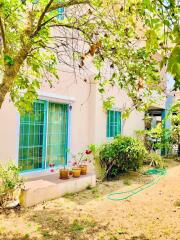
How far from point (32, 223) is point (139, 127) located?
10.8 meters

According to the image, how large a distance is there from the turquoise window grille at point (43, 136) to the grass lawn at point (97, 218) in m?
2.03

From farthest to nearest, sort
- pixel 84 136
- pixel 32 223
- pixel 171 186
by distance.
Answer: pixel 84 136
pixel 171 186
pixel 32 223

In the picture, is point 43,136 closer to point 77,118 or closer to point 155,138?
point 77,118

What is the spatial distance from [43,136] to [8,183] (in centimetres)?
299

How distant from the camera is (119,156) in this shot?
36.2ft

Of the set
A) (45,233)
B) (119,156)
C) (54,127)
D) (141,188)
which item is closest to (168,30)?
(45,233)

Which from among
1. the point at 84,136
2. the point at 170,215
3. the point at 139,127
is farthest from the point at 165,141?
the point at 170,215

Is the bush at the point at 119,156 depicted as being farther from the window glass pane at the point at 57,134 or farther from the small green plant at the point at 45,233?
the small green plant at the point at 45,233

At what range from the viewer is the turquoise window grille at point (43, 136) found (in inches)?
363

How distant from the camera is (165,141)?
55.1 ft

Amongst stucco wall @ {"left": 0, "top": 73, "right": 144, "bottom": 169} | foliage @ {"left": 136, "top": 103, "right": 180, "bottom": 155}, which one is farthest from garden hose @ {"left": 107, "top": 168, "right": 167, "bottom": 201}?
foliage @ {"left": 136, "top": 103, "right": 180, "bottom": 155}

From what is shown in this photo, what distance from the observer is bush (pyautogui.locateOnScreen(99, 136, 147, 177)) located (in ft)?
35.8

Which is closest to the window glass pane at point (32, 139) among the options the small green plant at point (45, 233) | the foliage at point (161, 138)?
the small green plant at point (45, 233)

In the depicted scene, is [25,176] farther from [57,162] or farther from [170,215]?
[170,215]
